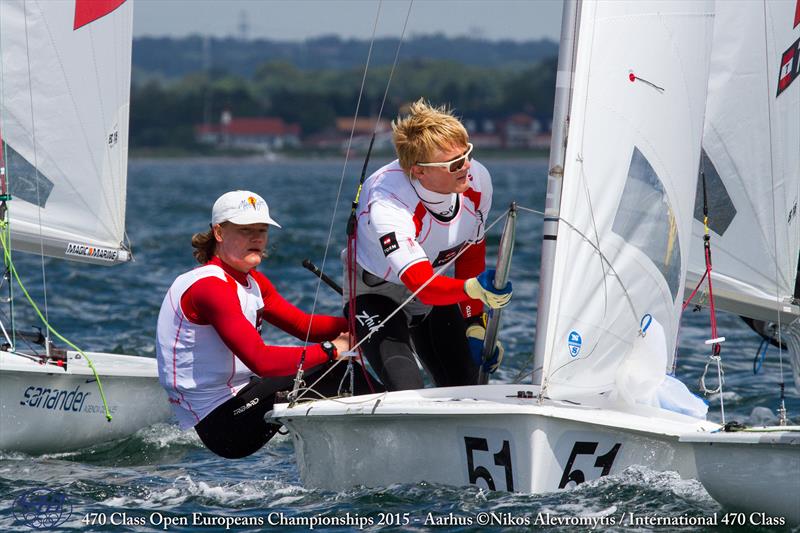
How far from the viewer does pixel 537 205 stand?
32.2 m

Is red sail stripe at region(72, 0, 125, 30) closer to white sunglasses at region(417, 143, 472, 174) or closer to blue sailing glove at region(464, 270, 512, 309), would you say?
white sunglasses at region(417, 143, 472, 174)

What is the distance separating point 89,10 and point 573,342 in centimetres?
438

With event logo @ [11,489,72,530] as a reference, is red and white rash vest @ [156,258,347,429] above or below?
above

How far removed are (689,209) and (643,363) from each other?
60cm

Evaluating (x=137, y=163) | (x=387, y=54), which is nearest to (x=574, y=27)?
(x=137, y=163)

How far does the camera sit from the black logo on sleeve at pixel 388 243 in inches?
174

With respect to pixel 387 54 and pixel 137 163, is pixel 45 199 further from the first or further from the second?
pixel 387 54

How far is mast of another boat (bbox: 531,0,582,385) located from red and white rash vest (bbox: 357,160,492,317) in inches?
11.4

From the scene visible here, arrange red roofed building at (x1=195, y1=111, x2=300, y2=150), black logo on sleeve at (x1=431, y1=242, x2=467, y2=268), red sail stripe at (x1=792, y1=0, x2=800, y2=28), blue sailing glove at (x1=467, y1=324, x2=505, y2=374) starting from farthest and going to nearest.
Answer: red roofed building at (x1=195, y1=111, x2=300, y2=150), red sail stripe at (x1=792, y1=0, x2=800, y2=28), blue sailing glove at (x1=467, y1=324, x2=505, y2=374), black logo on sleeve at (x1=431, y1=242, x2=467, y2=268)

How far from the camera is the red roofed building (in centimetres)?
9938

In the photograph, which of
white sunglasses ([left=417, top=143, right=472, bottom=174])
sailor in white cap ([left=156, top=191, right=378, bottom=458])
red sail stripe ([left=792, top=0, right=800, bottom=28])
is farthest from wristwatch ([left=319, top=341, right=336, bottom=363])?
red sail stripe ([left=792, top=0, right=800, bottom=28])

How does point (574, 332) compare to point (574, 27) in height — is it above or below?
below

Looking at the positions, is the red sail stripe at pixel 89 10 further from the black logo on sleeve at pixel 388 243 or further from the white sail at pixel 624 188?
the white sail at pixel 624 188

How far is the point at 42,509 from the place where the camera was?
4.68 meters
